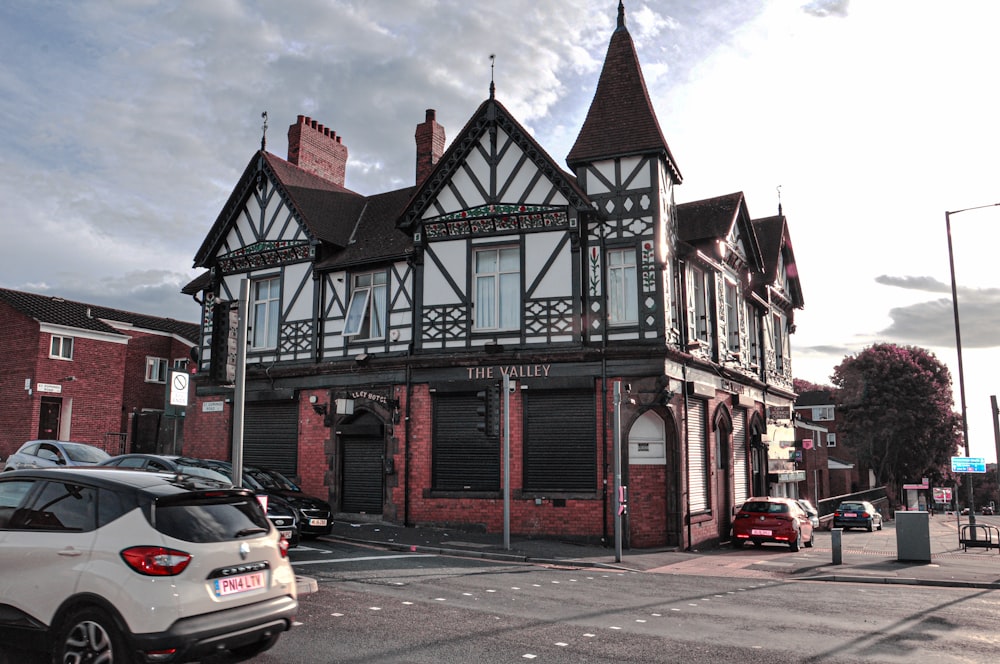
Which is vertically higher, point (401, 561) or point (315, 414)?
point (315, 414)

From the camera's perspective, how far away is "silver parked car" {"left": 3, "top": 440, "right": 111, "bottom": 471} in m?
18.8

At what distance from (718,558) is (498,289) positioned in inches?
345

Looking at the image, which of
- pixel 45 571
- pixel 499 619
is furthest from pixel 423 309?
pixel 45 571

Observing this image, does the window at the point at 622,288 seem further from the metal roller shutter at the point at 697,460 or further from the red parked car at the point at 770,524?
the red parked car at the point at 770,524

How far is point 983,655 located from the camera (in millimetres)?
7902

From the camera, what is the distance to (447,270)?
829 inches

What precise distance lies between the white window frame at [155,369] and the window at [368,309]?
59.5ft

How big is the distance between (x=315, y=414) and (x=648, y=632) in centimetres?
1585

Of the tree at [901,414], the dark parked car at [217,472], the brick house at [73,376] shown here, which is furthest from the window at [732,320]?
the tree at [901,414]

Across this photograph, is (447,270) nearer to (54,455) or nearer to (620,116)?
(620,116)

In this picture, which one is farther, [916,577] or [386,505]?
[386,505]

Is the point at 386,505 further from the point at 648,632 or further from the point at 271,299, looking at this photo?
the point at 648,632

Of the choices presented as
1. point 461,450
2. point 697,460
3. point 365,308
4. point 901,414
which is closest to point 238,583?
point 461,450

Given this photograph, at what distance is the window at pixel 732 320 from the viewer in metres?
24.5
